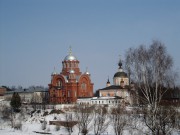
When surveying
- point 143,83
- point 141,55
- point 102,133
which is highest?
point 141,55

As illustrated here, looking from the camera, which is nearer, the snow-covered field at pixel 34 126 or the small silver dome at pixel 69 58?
the snow-covered field at pixel 34 126

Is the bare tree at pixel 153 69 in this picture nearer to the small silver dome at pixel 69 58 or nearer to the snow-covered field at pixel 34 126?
the snow-covered field at pixel 34 126

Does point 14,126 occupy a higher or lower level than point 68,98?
lower

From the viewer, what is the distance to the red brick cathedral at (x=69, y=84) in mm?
55469

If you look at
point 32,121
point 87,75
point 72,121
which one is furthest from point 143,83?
point 87,75

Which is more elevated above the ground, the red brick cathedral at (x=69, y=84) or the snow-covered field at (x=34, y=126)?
the red brick cathedral at (x=69, y=84)

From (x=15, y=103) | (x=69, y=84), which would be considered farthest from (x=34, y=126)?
(x=69, y=84)

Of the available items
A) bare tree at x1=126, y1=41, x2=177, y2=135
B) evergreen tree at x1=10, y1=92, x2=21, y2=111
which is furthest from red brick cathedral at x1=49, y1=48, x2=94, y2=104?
bare tree at x1=126, y1=41, x2=177, y2=135

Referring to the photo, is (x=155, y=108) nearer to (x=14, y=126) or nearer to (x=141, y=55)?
(x=141, y=55)

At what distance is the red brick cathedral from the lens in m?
55.5

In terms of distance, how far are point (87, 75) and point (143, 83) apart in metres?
40.0

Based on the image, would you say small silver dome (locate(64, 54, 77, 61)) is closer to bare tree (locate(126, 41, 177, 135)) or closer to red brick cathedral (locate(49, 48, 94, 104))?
red brick cathedral (locate(49, 48, 94, 104))

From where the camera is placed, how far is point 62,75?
5675 centimetres

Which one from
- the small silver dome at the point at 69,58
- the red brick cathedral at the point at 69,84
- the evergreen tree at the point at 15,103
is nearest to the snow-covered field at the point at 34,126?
the evergreen tree at the point at 15,103
